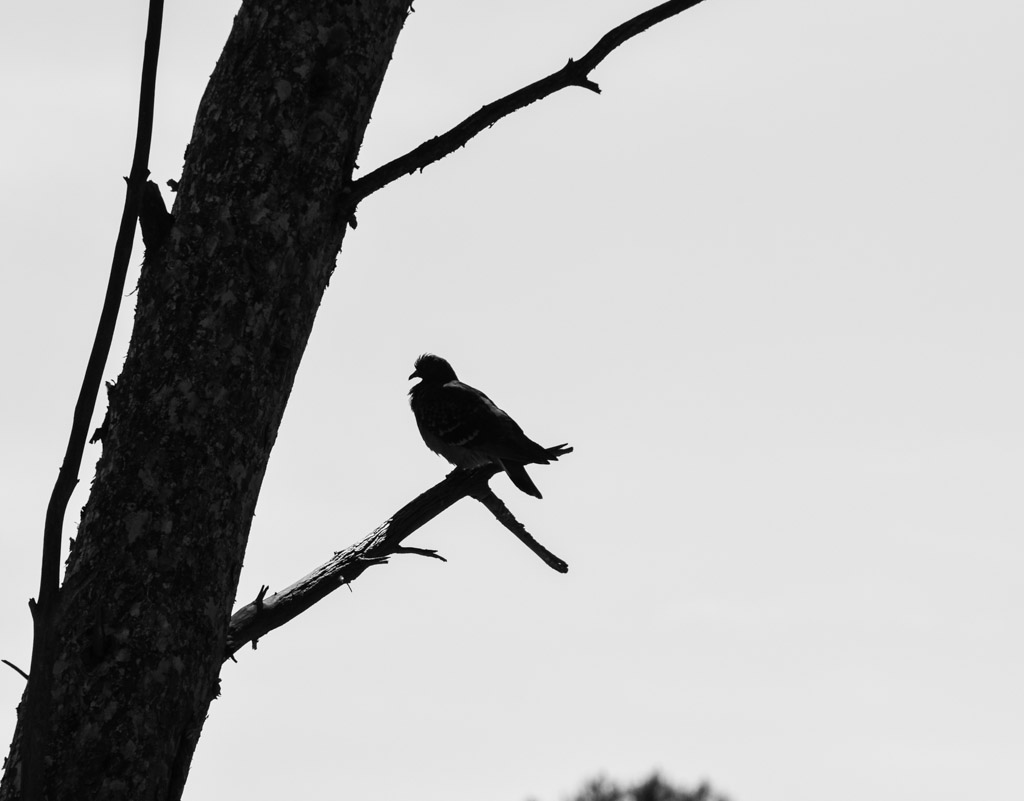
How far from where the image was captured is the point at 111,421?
343 cm

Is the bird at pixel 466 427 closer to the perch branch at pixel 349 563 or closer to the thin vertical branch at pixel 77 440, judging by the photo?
the perch branch at pixel 349 563

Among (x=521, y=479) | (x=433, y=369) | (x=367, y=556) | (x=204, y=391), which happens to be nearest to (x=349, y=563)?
(x=367, y=556)

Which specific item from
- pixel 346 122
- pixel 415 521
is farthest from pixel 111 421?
pixel 415 521

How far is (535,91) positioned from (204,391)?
4.56ft

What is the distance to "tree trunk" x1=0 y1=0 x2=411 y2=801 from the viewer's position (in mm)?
3094

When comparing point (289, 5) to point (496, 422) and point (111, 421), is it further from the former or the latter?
point (496, 422)

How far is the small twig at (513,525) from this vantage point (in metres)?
6.03

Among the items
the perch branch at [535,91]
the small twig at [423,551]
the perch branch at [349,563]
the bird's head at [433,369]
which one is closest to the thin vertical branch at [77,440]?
the perch branch at [535,91]

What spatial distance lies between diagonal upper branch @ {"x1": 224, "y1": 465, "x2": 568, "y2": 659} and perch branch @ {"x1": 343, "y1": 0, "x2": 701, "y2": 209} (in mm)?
1545

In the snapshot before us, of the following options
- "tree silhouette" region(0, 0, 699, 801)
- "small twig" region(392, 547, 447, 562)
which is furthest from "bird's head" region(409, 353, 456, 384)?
"tree silhouette" region(0, 0, 699, 801)

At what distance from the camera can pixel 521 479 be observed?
11023 millimetres

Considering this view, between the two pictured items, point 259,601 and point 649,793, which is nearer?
point 259,601

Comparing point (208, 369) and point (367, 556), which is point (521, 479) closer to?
point (367, 556)

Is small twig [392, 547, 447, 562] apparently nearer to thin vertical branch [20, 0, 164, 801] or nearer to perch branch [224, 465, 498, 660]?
perch branch [224, 465, 498, 660]
